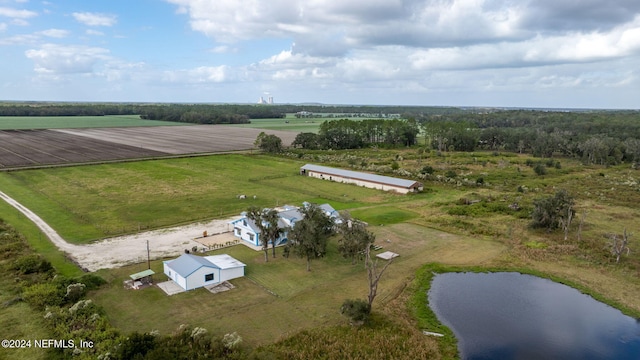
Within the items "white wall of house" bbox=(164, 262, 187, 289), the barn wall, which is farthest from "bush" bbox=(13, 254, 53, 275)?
the barn wall

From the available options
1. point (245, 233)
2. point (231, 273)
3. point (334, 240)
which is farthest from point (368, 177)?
point (231, 273)

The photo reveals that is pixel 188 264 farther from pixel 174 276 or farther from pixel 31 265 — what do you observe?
pixel 31 265

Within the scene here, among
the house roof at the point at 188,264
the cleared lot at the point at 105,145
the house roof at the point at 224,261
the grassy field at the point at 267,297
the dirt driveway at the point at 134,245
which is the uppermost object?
the cleared lot at the point at 105,145

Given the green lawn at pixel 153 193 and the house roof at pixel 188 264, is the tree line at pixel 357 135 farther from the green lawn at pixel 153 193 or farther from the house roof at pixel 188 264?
the house roof at pixel 188 264

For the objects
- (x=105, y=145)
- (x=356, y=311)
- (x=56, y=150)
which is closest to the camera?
(x=356, y=311)

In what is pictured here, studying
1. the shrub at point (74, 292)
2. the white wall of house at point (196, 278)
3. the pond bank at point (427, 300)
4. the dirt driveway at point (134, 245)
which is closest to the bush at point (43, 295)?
the shrub at point (74, 292)

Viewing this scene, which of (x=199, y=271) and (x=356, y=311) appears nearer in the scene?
(x=356, y=311)

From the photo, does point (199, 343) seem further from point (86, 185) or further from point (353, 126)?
point (353, 126)

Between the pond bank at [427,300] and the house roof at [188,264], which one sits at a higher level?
the house roof at [188,264]
